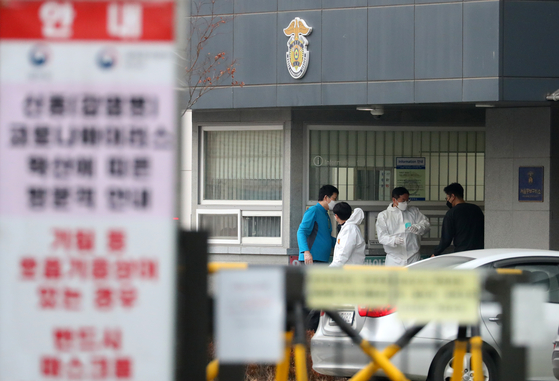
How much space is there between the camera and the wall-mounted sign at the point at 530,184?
10.7m

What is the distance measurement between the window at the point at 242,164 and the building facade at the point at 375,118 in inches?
0.7

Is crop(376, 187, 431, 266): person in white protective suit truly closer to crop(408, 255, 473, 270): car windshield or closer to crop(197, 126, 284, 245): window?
crop(197, 126, 284, 245): window

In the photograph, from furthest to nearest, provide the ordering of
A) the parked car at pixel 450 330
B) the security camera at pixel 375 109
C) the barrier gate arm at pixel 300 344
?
1. the security camera at pixel 375 109
2. the parked car at pixel 450 330
3. the barrier gate arm at pixel 300 344

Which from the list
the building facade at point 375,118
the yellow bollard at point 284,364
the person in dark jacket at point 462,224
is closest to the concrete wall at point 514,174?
the building facade at point 375,118

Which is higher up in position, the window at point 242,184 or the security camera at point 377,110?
the security camera at point 377,110

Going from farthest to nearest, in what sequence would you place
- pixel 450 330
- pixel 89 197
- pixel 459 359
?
pixel 450 330, pixel 459 359, pixel 89 197

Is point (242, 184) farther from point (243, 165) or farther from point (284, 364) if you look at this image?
point (284, 364)

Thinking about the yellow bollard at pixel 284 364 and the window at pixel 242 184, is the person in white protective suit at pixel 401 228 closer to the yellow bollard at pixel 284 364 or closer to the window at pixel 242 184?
the window at pixel 242 184

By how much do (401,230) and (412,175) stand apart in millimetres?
2446

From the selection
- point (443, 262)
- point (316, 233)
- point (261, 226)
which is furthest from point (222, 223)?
point (443, 262)

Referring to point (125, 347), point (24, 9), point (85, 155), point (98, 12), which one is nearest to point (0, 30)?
point (24, 9)

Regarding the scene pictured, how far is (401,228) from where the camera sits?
32.1 ft

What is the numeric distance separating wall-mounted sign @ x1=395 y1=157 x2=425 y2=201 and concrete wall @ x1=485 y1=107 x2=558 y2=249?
1303 millimetres

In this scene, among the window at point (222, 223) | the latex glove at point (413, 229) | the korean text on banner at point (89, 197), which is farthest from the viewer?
the window at point (222, 223)
